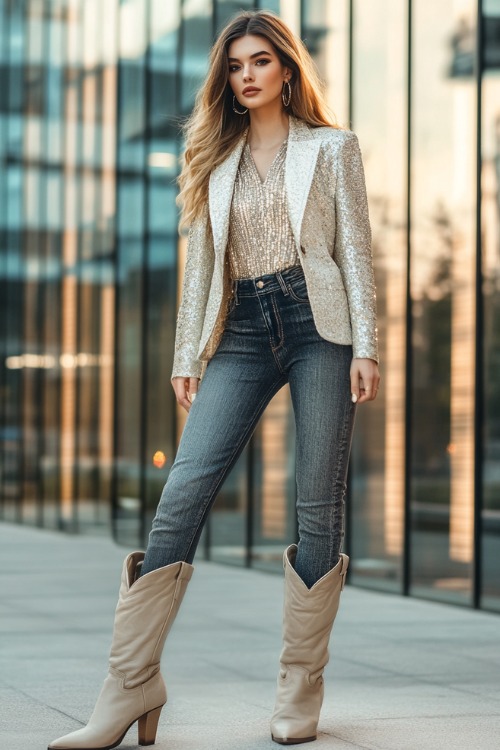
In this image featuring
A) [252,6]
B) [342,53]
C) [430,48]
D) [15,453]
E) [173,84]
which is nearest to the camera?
[430,48]

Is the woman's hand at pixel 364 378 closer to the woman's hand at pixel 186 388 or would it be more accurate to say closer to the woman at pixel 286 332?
the woman at pixel 286 332

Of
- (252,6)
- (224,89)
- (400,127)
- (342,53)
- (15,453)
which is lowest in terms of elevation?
(15,453)

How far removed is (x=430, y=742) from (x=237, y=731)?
0.58m

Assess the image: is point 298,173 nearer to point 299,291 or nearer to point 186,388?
point 299,291

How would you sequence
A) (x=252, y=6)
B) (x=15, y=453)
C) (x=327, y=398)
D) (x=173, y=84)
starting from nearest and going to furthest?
(x=327, y=398)
(x=252, y=6)
(x=173, y=84)
(x=15, y=453)

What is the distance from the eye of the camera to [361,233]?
394 centimetres

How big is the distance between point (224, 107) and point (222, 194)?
0.30 m

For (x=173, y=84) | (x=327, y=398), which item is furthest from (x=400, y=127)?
(x=327, y=398)

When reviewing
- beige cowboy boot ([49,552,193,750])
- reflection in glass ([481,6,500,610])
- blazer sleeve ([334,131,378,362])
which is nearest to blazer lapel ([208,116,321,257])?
blazer sleeve ([334,131,378,362])

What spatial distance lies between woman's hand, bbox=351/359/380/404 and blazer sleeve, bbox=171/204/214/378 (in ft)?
1.62

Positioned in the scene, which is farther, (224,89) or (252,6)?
(252,6)

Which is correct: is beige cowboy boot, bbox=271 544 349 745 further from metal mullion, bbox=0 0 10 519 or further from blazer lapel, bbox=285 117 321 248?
metal mullion, bbox=0 0 10 519

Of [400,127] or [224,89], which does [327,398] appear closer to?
[224,89]

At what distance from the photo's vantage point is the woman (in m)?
3.85
